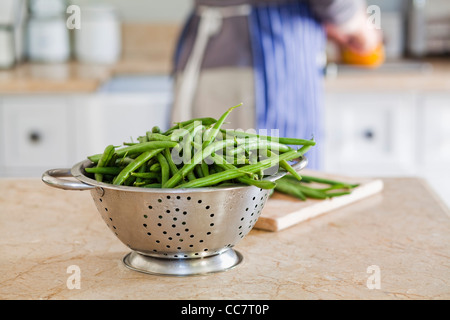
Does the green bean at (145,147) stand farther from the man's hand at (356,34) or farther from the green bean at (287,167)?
the man's hand at (356,34)

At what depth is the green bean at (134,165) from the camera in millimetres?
1107

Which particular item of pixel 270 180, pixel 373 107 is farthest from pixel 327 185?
pixel 373 107

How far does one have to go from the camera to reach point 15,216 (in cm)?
147

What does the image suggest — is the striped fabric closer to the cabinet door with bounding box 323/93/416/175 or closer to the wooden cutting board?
the cabinet door with bounding box 323/93/416/175

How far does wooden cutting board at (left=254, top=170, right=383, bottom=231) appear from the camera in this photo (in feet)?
4.46

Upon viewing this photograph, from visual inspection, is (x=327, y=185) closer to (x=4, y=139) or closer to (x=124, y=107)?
(x=124, y=107)

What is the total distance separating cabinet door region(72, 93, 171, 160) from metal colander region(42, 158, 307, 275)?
2018 millimetres

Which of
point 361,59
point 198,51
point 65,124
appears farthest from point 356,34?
point 65,124

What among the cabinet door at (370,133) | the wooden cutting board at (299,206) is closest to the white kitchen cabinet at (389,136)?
the cabinet door at (370,133)

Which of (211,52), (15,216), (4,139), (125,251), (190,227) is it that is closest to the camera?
(190,227)

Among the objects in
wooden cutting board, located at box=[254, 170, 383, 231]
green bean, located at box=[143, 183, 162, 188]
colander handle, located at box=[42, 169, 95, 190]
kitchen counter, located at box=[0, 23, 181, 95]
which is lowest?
wooden cutting board, located at box=[254, 170, 383, 231]

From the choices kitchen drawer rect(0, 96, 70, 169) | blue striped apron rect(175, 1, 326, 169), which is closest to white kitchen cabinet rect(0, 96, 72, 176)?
kitchen drawer rect(0, 96, 70, 169)

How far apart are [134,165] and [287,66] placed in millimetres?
1457

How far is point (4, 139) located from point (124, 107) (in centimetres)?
54
